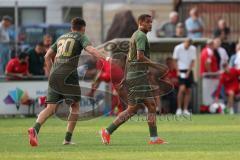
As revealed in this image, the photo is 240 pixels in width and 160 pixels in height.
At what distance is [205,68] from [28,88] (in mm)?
5559

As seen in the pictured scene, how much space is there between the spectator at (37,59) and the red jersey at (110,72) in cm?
167

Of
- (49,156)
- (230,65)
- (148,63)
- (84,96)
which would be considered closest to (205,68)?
(230,65)

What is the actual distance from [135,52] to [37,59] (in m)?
11.6

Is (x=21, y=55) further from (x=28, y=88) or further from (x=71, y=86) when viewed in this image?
(x=71, y=86)

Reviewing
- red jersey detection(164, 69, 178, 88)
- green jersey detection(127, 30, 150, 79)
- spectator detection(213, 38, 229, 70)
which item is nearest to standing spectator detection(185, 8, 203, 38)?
spectator detection(213, 38, 229, 70)

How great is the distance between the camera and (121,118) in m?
17.1

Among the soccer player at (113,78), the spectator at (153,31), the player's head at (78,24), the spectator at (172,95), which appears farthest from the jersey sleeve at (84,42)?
the spectator at (153,31)

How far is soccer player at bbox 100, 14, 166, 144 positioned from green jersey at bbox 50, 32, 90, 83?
0.89 m

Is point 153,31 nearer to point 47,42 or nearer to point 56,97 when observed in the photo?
point 47,42

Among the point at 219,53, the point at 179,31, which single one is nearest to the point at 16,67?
the point at 179,31

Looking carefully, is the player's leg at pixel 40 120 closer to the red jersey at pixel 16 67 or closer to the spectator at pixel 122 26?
the red jersey at pixel 16 67

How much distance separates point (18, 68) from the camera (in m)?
28.1

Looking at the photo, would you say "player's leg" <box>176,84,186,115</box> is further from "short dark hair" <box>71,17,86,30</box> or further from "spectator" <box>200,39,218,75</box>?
"short dark hair" <box>71,17,86,30</box>

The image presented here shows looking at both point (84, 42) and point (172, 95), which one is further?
point (172, 95)
